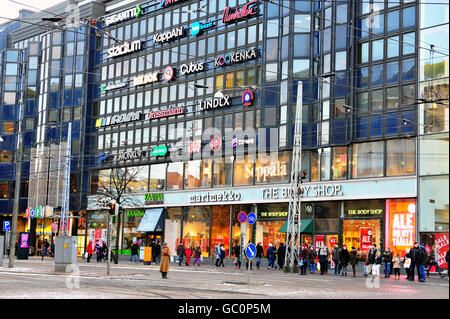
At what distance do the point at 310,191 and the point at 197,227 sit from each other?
12224 millimetres

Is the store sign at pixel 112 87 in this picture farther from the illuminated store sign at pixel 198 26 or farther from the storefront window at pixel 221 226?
the storefront window at pixel 221 226

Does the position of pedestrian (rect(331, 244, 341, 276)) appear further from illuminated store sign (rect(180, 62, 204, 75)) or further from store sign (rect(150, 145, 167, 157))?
store sign (rect(150, 145, 167, 157))

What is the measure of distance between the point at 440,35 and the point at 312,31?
401 inches

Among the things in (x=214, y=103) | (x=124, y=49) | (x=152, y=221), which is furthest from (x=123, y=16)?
(x=152, y=221)

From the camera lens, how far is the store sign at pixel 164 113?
55.9m

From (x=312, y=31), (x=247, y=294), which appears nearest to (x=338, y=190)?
(x=312, y=31)

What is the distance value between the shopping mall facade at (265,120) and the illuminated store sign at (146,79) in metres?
0.13

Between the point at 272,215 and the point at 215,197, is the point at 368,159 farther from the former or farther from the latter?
the point at 215,197

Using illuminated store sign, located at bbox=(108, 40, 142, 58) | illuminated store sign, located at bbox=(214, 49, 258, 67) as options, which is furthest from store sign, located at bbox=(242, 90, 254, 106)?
illuminated store sign, located at bbox=(108, 40, 142, 58)

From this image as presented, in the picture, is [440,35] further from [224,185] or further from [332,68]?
[224,185]

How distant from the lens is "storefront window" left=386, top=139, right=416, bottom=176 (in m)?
40.1

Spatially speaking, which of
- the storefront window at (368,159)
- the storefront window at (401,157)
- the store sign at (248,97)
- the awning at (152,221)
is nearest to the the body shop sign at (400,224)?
the storefront window at (401,157)

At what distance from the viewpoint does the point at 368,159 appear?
42.4 m

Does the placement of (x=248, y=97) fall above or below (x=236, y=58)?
below
